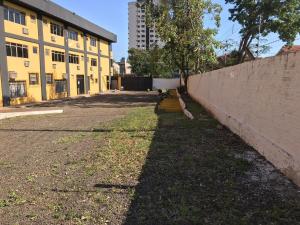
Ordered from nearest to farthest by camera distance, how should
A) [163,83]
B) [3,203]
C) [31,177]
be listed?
[3,203] < [31,177] < [163,83]

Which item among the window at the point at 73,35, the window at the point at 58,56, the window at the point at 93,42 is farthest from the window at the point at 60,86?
the window at the point at 93,42

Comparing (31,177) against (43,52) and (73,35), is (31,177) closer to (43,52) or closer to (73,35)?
(43,52)

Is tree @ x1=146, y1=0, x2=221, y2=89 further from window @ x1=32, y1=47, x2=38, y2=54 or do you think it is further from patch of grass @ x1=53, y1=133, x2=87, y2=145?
patch of grass @ x1=53, y1=133, x2=87, y2=145

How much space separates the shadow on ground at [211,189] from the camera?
428 centimetres

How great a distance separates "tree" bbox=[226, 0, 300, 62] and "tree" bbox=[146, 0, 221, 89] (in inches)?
117

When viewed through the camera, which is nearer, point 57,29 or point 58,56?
point 57,29

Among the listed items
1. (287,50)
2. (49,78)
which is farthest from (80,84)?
(287,50)

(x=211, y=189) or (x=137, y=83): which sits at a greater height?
(x=137, y=83)

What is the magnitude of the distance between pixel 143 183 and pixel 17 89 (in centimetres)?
2339

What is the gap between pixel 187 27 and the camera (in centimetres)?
2914

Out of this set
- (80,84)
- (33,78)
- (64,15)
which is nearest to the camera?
(33,78)

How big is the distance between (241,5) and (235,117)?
23105mm

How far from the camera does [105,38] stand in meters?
47.7

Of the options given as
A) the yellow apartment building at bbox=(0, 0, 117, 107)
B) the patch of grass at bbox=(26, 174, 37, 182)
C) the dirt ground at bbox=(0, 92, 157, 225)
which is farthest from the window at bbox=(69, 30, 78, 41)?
the patch of grass at bbox=(26, 174, 37, 182)
